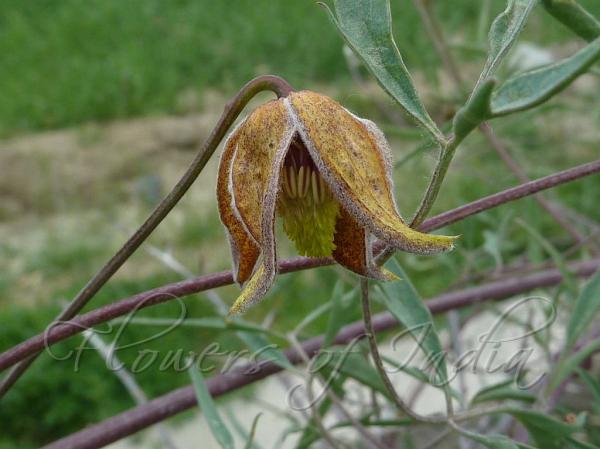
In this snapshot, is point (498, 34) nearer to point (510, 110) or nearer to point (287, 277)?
point (510, 110)

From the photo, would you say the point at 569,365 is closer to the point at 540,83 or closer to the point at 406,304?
the point at 406,304

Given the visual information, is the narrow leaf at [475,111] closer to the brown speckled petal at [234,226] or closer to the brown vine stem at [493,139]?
the brown speckled petal at [234,226]

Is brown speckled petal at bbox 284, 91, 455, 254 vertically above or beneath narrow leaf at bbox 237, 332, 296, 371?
above

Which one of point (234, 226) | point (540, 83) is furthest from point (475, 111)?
point (234, 226)

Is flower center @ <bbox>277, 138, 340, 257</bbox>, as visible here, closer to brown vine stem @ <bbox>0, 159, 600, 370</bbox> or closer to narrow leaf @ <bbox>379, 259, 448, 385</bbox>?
brown vine stem @ <bbox>0, 159, 600, 370</bbox>

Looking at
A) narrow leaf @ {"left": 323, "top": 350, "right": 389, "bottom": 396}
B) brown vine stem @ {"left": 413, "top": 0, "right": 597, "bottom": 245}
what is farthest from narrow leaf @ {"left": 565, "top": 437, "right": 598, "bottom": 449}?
brown vine stem @ {"left": 413, "top": 0, "right": 597, "bottom": 245}

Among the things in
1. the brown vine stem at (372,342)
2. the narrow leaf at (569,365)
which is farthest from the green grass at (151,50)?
the brown vine stem at (372,342)
